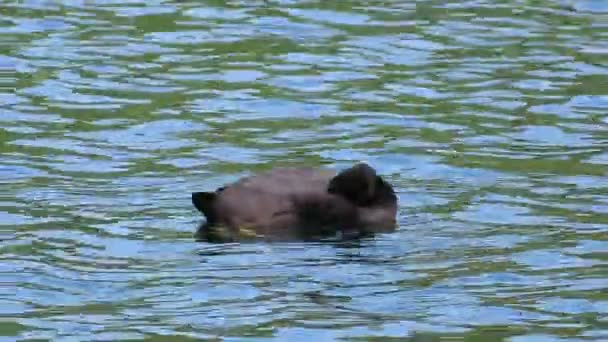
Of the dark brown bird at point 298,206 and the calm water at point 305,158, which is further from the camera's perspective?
the dark brown bird at point 298,206

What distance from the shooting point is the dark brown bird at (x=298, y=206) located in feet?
41.1

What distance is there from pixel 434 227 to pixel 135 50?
235 inches

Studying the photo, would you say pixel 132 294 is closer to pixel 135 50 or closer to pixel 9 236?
pixel 9 236

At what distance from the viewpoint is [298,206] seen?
12641 millimetres

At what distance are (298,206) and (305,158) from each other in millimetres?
2024

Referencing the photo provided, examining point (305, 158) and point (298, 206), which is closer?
point (298, 206)

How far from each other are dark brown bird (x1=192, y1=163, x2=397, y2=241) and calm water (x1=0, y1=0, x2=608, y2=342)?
8.1 inches

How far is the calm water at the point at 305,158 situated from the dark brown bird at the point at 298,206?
8.1 inches

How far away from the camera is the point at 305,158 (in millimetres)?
14641

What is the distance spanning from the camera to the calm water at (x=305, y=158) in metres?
10.8

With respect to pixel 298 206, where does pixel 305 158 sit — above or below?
below

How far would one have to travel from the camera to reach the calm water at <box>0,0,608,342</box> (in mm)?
10766

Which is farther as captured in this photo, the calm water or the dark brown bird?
the dark brown bird

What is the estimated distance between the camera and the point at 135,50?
18.0 m
